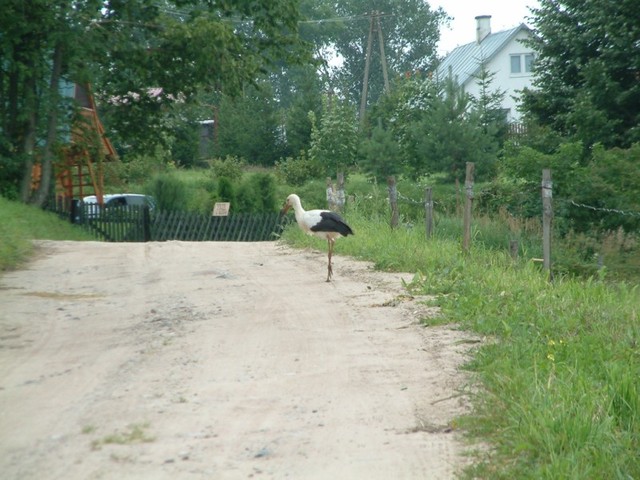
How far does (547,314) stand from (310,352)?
2542mm

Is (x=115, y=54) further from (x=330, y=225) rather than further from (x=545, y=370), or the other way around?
(x=545, y=370)

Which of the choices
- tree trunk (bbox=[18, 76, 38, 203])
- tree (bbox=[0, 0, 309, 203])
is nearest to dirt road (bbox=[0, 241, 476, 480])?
tree (bbox=[0, 0, 309, 203])

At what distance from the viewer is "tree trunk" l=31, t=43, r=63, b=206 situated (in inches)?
1112

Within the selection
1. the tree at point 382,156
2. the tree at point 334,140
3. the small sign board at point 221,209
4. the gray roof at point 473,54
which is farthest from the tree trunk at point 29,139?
the gray roof at point 473,54

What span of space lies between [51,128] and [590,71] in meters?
15.2

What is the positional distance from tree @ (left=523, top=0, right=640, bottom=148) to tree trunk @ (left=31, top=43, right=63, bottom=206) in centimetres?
1373

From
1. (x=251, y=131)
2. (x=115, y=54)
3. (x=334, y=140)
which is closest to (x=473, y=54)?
(x=251, y=131)

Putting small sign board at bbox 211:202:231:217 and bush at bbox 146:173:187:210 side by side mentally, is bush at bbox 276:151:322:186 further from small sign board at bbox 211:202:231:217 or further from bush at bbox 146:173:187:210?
small sign board at bbox 211:202:231:217

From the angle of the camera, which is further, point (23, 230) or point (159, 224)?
point (159, 224)

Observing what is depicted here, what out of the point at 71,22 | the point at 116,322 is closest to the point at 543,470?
the point at 116,322

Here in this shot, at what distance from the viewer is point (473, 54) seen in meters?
73.6

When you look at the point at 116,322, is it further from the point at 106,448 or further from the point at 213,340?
the point at 106,448

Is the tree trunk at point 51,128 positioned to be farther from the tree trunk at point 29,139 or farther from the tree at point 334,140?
the tree at point 334,140

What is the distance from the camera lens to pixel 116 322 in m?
10.5
